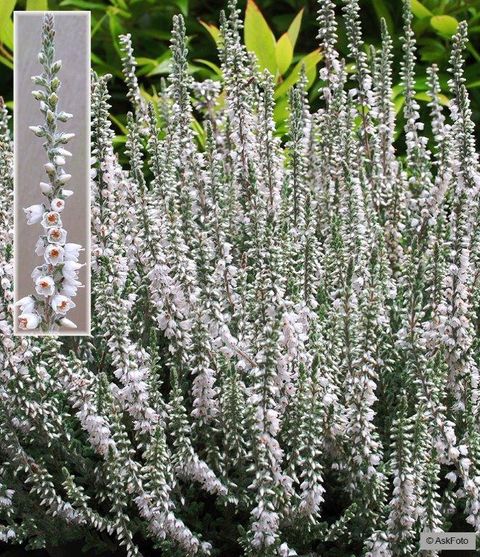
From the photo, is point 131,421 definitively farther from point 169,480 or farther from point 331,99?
point 331,99

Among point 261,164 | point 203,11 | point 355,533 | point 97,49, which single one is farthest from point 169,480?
point 203,11

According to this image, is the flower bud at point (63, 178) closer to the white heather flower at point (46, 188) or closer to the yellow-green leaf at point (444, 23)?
the white heather flower at point (46, 188)

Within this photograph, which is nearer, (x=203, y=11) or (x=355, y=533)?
(x=355, y=533)

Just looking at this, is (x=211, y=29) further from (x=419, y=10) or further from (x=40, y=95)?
(x=40, y=95)

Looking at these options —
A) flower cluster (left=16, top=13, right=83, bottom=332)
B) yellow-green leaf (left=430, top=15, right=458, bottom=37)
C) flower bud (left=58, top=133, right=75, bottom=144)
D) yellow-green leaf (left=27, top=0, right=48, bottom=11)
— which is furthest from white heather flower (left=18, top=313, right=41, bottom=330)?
yellow-green leaf (left=430, top=15, right=458, bottom=37)

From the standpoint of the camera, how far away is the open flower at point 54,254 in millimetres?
2074

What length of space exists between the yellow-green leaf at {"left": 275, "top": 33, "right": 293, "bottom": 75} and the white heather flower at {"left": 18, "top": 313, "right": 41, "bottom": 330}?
2395 mm

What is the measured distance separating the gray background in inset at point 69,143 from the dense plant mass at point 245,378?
9.2 inches

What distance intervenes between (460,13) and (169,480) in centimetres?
363

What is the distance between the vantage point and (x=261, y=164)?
117 inches

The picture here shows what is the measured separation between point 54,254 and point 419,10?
3327 millimetres

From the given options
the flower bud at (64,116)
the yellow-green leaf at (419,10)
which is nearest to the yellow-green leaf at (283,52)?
the yellow-green leaf at (419,10)

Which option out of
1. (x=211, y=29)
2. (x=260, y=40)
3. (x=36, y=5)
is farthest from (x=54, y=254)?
(x=211, y=29)

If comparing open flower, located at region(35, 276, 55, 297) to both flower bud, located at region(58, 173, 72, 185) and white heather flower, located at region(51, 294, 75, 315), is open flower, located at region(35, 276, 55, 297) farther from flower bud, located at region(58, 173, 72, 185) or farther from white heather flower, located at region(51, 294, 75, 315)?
flower bud, located at region(58, 173, 72, 185)
